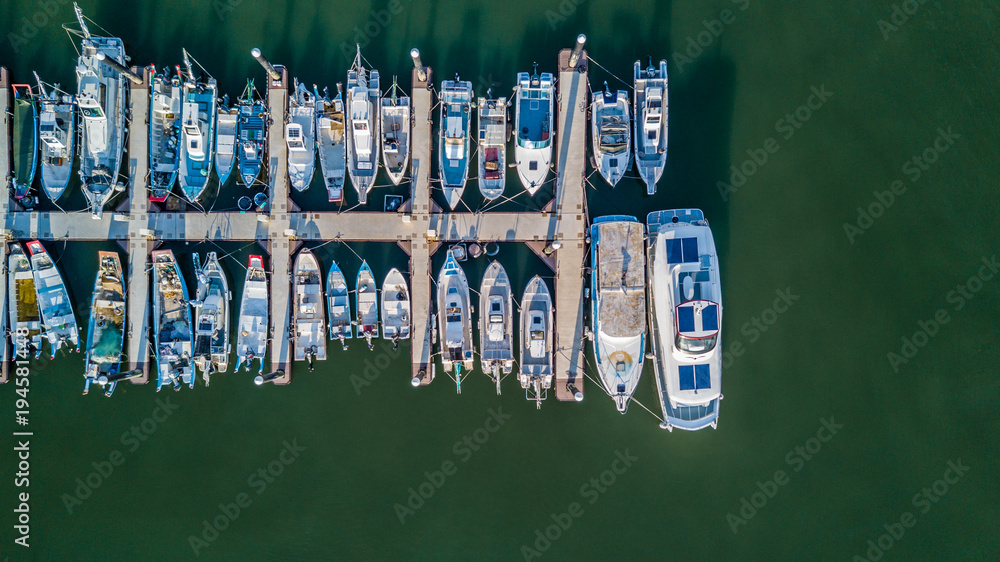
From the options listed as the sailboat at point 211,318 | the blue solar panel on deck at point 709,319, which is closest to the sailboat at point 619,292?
the blue solar panel on deck at point 709,319

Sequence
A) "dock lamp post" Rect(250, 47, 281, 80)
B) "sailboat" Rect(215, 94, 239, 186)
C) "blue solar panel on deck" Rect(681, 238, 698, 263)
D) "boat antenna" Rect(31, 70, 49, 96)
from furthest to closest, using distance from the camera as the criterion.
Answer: "sailboat" Rect(215, 94, 239, 186), "boat antenna" Rect(31, 70, 49, 96), "blue solar panel on deck" Rect(681, 238, 698, 263), "dock lamp post" Rect(250, 47, 281, 80)

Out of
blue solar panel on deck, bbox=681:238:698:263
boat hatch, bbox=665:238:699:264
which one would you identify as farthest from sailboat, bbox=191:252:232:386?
blue solar panel on deck, bbox=681:238:698:263

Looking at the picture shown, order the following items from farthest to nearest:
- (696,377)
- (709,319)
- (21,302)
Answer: (21,302) → (696,377) → (709,319)

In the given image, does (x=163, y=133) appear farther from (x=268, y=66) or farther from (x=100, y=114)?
(x=268, y=66)

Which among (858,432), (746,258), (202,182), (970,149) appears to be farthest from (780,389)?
(202,182)

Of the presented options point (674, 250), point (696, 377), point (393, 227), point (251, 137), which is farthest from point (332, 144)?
point (696, 377)

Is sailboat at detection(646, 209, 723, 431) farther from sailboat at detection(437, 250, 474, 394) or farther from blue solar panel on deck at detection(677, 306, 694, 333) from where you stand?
sailboat at detection(437, 250, 474, 394)
